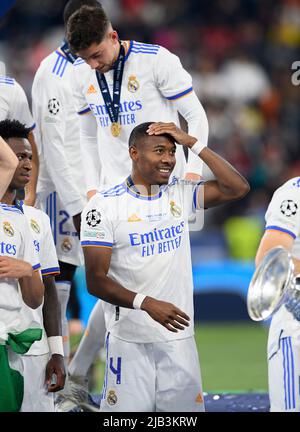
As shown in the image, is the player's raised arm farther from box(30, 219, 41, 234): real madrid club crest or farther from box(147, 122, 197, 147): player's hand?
box(30, 219, 41, 234): real madrid club crest

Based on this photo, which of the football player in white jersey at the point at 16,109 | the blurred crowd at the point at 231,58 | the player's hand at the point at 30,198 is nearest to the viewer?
the player's hand at the point at 30,198

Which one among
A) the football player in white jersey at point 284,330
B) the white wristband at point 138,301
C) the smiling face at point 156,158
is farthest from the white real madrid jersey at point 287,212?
the white wristband at point 138,301

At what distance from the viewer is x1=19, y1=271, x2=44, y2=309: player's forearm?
18.1 feet

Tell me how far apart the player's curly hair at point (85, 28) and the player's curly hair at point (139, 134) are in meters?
0.65

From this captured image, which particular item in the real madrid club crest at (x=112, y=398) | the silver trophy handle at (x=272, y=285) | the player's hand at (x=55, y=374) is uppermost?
the silver trophy handle at (x=272, y=285)

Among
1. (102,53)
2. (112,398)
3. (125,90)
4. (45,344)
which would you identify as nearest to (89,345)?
(112,398)

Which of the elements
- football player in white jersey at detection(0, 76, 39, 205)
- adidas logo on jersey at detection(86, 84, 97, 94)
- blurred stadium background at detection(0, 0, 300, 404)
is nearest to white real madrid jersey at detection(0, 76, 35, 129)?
football player in white jersey at detection(0, 76, 39, 205)

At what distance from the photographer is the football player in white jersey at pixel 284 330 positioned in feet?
18.1

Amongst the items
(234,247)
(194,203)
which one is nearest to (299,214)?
(194,203)

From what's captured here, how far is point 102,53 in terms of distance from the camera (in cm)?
648

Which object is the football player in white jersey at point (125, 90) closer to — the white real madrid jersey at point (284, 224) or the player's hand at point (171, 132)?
the player's hand at point (171, 132)

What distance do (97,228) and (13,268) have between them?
662mm

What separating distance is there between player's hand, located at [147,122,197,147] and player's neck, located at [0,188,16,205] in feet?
2.79

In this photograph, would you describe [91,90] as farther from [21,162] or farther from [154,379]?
[154,379]
